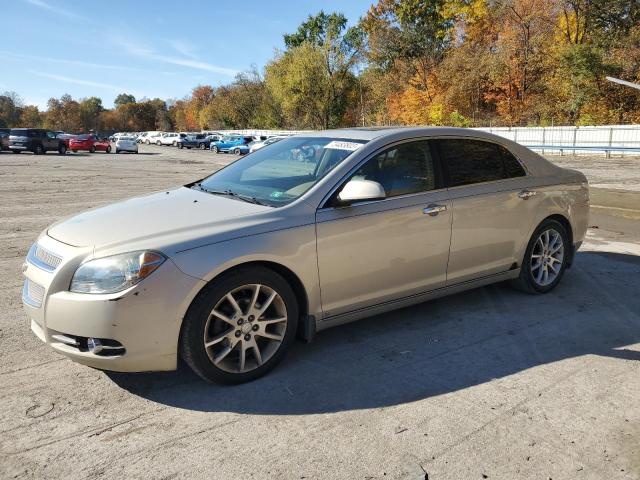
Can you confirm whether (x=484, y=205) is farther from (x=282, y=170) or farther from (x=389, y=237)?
(x=282, y=170)

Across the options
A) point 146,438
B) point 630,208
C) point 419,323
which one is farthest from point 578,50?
point 146,438

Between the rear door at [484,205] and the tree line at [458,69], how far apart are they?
35.7m

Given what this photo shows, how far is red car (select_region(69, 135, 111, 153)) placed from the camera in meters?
41.9

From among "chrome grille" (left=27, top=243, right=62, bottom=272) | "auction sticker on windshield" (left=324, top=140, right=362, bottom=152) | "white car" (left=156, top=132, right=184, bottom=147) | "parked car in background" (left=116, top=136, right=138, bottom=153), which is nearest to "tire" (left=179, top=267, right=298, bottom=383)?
"chrome grille" (left=27, top=243, right=62, bottom=272)

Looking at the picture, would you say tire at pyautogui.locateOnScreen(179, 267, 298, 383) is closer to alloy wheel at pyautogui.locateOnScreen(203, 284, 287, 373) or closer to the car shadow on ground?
alloy wheel at pyautogui.locateOnScreen(203, 284, 287, 373)

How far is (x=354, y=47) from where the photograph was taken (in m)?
65.2

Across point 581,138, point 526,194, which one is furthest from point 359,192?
point 581,138

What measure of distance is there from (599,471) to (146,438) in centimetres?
227

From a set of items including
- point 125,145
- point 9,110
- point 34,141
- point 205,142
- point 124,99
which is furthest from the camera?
point 124,99

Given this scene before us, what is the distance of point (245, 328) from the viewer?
11.1 ft

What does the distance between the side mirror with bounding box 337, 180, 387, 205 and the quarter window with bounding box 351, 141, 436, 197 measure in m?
0.17

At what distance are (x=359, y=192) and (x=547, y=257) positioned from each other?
250cm

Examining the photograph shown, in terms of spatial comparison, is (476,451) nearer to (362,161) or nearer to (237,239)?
(237,239)

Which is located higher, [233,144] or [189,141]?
[233,144]
